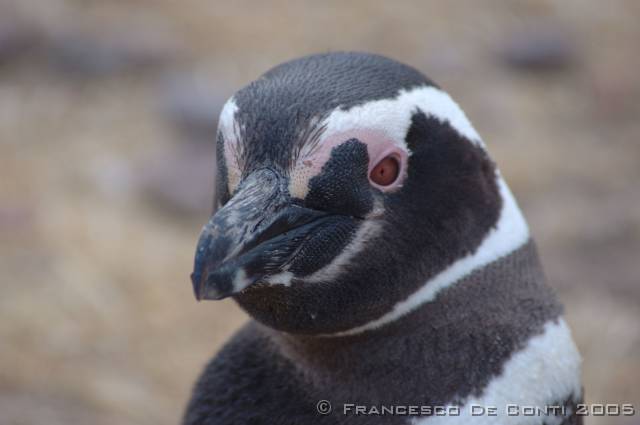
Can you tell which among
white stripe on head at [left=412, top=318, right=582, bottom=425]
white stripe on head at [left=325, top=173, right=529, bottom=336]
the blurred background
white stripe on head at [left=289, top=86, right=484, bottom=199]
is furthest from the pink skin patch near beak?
the blurred background

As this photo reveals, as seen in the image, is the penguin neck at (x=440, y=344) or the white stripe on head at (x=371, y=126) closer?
the white stripe on head at (x=371, y=126)

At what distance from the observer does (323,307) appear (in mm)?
1557

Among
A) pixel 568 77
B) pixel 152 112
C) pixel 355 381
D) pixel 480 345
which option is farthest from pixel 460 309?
pixel 568 77

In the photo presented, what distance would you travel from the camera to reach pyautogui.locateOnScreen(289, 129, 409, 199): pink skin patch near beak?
1.49m

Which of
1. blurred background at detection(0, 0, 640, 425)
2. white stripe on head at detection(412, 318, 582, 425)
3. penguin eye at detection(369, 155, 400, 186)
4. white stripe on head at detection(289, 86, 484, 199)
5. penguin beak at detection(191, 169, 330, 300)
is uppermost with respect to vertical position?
blurred background at detection(0, 0, 640, 425)

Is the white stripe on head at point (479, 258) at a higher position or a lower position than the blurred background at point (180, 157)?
lower

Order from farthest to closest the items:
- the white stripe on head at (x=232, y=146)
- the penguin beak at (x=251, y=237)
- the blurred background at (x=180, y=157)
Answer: the blurred background at (x=180, y=157), the white stripe on head at (x=232, y=146), the penguin beak at (x=251, y=237)

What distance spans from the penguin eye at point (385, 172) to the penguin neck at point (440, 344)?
0.23 metres

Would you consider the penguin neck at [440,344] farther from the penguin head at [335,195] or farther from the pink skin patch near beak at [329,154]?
the pink skin patch near beak at [329,154]

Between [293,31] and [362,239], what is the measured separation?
401 centimetres

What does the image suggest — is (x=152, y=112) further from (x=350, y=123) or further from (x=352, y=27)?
(x=350, y=123)

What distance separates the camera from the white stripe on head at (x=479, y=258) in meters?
1.63

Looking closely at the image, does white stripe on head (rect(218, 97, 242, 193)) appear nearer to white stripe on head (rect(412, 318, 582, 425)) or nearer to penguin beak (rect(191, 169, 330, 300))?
penguin beak (rect(191, 169, 330, 300))

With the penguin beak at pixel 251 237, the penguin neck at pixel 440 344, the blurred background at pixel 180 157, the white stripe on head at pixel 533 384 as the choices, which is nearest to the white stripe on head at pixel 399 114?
the penguin beak at pixel 251 237
